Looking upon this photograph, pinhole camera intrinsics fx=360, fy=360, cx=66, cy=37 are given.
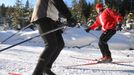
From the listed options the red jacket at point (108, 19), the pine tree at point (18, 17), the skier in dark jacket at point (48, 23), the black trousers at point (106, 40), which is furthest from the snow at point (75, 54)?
the pine tree at point (18, 17)

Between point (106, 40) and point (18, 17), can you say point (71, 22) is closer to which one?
point (106, 40)

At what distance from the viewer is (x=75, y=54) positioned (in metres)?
11.2

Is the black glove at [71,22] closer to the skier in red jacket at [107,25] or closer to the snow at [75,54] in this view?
the snow at [75,54]

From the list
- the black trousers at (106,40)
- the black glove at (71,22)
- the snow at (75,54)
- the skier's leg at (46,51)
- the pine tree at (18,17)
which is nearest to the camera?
the skier's leg at (46,51)

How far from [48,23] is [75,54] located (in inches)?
233

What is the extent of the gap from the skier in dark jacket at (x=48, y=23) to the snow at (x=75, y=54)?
49.1 inches

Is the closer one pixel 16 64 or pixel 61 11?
pixel 61 11

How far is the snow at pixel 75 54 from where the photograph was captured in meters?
7.05

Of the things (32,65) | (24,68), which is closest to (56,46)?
(24,68)

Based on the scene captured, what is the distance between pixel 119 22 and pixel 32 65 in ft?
8.29

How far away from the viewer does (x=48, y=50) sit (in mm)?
5195

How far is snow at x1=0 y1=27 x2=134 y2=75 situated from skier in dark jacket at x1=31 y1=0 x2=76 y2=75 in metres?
1.25

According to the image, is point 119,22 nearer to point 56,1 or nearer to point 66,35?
point 56,1

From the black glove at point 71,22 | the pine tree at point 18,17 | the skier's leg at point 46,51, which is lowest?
the pine tree at point 18,17
